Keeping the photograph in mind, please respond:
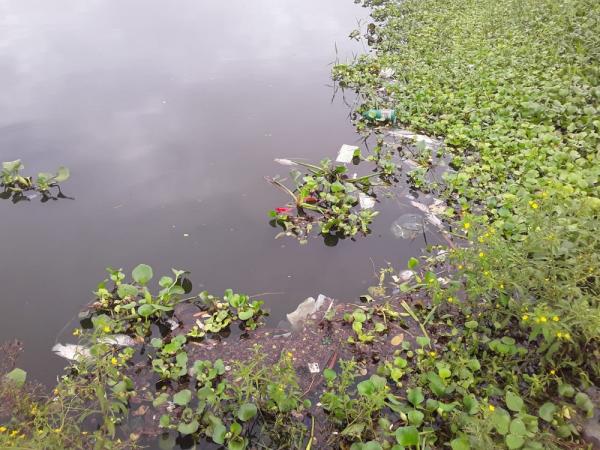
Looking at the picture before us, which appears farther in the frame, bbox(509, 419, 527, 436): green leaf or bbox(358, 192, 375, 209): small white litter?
bbox(358, 192, 375, 209): small white litter

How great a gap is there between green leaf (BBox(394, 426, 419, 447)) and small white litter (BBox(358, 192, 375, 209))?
6.15ft

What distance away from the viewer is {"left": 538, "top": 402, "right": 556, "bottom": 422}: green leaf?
1933 millimetres

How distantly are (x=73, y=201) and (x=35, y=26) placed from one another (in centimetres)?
397

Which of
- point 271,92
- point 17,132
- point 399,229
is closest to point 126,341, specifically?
point 399,229

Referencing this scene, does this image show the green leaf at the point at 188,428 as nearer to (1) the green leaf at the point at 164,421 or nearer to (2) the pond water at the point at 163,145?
(1) the green leaf at the point at 164,421

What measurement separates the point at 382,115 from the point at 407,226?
1.58 meters

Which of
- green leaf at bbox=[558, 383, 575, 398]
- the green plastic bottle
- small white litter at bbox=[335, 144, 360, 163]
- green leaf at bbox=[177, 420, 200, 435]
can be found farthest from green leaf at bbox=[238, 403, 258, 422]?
the green plastic bottle

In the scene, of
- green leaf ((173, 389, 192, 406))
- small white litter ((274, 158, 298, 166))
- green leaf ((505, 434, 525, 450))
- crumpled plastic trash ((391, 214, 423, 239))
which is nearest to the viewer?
green leaf ((505, 434, 525, 450))

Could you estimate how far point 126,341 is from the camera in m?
2.48

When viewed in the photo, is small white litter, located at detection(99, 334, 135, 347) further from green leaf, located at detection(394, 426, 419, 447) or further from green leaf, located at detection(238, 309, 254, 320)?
green leaf, located at detection(394, 426, 419, 447)

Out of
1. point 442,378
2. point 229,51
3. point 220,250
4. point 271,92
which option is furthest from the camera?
point 229,51

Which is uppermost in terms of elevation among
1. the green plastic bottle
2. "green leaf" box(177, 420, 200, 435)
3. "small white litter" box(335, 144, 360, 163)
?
the green plastic bottle

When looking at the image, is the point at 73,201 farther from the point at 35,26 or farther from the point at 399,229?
the point at 35,26

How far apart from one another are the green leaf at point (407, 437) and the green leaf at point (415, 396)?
19cm
